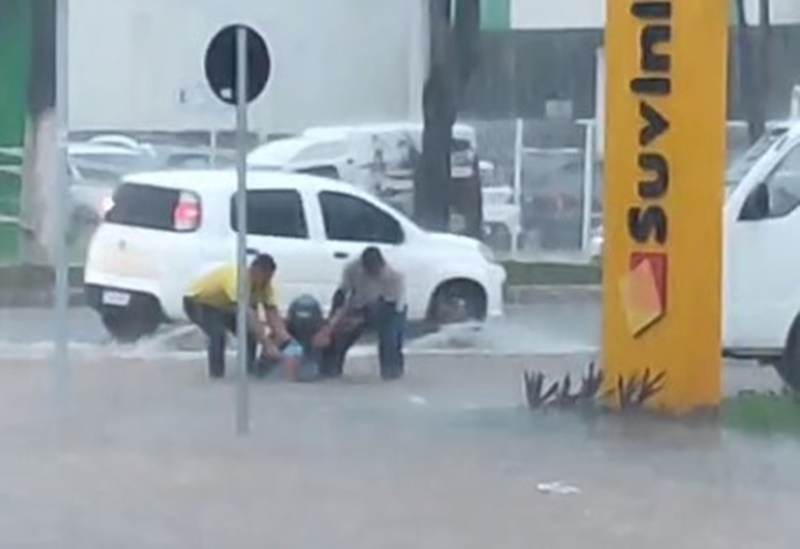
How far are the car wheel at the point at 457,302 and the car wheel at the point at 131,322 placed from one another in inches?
99.7

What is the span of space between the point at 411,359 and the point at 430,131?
7.73 meters

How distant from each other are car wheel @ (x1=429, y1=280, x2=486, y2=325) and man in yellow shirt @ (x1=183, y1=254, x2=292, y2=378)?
337 cm

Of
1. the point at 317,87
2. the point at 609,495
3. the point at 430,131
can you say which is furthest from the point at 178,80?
the point at 609,495

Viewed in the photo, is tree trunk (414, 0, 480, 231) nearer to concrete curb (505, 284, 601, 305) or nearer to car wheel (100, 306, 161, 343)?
concrete curb (505, 284, 601, 305)

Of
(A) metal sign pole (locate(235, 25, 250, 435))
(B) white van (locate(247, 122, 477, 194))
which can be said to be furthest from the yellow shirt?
(B) white van (locate(247, 122, 477, 194))

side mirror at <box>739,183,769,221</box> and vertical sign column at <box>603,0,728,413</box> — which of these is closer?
vertical sign column at <box>603,0,728,413</box>

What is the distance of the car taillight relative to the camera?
870 inches

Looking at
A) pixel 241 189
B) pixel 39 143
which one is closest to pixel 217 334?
pixel 241 189

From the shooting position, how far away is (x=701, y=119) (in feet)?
53.4

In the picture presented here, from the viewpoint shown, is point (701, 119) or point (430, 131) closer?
point (701, 119)

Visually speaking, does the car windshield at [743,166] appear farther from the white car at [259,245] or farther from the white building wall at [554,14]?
the white building wall at [554,14]

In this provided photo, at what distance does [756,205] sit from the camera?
18.2 m

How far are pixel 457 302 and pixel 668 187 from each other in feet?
23.3

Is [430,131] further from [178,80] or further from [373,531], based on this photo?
[373,531]
